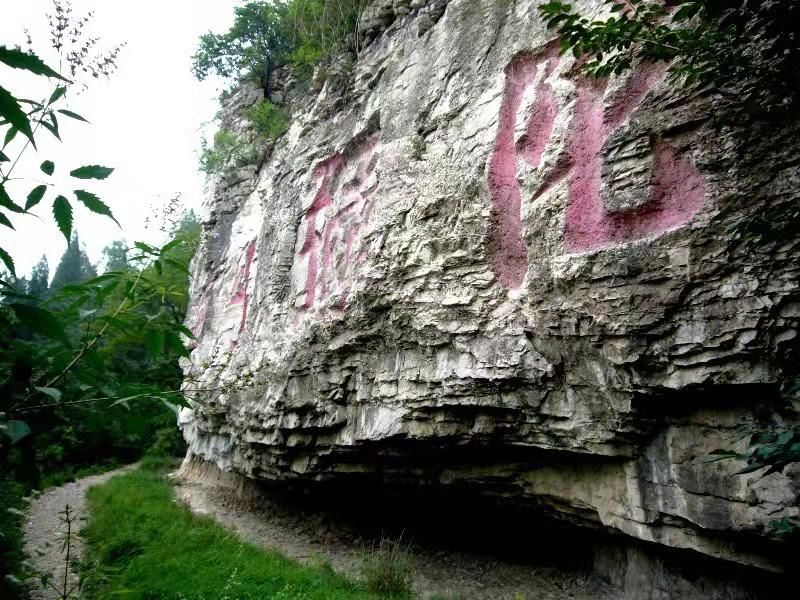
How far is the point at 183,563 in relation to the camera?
532cm

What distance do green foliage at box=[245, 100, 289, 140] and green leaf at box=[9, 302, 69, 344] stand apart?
8.99 m

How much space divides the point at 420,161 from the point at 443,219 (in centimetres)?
83

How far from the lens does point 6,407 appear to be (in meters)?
1.00

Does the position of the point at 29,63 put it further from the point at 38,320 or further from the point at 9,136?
the point at 38,320

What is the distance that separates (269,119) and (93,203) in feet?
31.7

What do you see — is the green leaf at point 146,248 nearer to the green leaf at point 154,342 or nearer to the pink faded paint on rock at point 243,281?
the green leaf at point 154,342

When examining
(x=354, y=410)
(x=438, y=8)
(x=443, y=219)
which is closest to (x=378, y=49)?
(x=438, y=8)

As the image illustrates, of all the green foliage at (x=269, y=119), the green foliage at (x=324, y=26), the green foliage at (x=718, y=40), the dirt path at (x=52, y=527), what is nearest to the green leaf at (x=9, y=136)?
the green foliage at (x=718, y=40)

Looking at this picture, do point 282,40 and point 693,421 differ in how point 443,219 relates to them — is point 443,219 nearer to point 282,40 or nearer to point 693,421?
point 693,421

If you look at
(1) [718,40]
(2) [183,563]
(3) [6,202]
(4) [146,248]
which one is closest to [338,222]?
(2) [183,563]

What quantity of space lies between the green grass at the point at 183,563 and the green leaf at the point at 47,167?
332 cm

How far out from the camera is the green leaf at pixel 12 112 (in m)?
0.71

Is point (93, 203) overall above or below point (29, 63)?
below

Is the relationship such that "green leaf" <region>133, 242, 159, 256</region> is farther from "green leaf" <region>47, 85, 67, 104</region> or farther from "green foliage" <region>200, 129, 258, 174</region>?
"green foliage" <region>200, 129, 258, 174</region>
